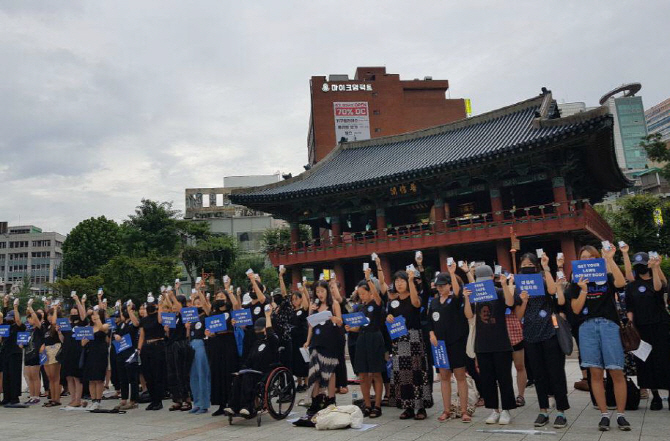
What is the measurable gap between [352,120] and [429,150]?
99.8 feet

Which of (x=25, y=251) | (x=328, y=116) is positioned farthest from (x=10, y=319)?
(x=25, y=251)

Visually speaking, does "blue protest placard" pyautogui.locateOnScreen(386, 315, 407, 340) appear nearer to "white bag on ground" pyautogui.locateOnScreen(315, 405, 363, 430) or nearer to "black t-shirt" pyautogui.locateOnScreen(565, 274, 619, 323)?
"white bag on ground" pyautogui.locateOnScreen(315, 405, 363, 430)

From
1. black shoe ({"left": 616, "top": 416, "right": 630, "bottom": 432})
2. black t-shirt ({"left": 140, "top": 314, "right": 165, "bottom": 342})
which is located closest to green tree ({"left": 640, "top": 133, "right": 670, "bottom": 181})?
black shoe ({"left": 616, "top": 416, "right": 630, "bottom": 432})

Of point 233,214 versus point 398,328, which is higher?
point 233,214

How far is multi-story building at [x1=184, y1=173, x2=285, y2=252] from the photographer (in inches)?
2222

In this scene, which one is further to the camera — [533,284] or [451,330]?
[451,330]

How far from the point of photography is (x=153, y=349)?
935 centimetres

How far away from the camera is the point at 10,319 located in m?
10.4

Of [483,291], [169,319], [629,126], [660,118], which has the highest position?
[660,118]

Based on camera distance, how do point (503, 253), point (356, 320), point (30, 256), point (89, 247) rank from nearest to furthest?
point (356, 320) < point (503, 253) < point (89, 247) < point (30, 256)

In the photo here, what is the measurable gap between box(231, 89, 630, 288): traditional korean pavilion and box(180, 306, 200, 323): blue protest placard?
17.9 m

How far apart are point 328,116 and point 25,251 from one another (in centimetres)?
6117

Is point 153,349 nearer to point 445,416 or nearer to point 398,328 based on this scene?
point 398,328

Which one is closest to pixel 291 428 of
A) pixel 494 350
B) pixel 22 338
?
pixel 494 350
